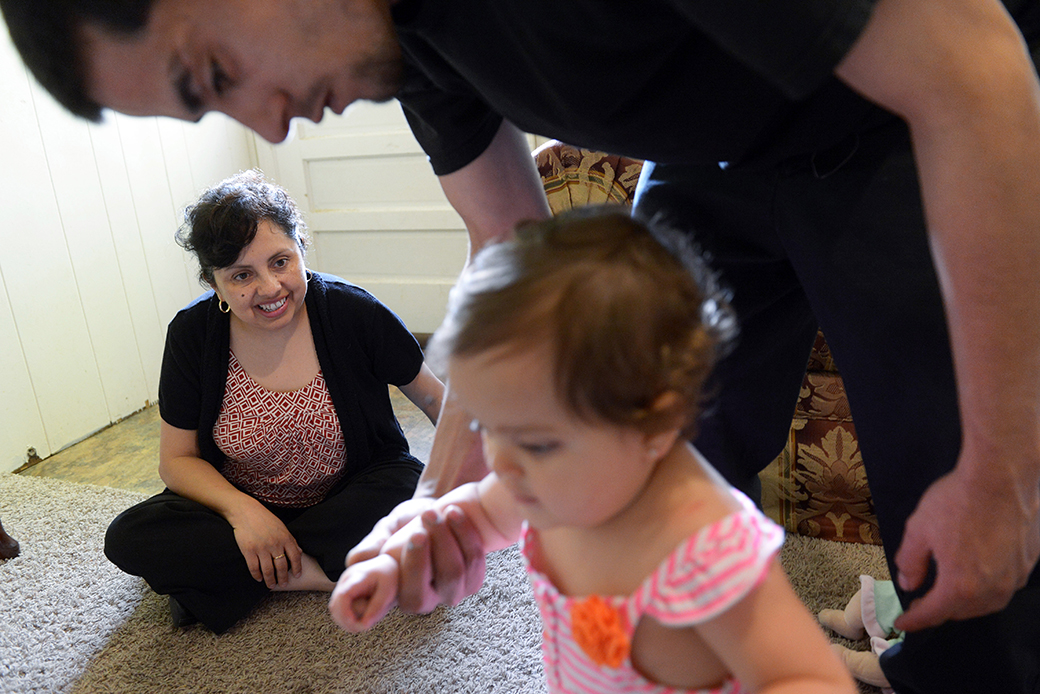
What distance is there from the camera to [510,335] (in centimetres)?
52

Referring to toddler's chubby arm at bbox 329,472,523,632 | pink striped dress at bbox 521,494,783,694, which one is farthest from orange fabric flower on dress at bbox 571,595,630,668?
toddler's chubby arm at bbox 329,472,523,632

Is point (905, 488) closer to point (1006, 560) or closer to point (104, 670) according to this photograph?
point (1006, 560)

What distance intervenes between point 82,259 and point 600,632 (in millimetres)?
2211

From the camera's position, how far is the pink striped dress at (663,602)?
1.74ft

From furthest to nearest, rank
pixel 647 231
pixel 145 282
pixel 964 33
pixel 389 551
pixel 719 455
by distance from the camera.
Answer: pixel 145 282
pixel 719 455
pixel 389 551
pixel 647 231
pixel 964 33

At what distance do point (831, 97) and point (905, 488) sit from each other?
327 mm

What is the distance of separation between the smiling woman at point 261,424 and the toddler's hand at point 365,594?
76 cm

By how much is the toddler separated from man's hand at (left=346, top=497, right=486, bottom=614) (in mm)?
133

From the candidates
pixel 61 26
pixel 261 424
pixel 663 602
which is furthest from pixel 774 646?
pixel 261 424

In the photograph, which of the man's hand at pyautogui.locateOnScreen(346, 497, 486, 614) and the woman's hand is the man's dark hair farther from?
the woman's hand

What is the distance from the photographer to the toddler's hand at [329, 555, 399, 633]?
25.8 inches

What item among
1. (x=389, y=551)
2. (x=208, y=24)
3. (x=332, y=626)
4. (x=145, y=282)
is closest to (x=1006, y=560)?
(x=389, y=551)

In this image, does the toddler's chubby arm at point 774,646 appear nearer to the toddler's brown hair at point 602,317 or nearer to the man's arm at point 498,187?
the toddler's brown hair at point 602,317

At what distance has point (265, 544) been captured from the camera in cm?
137
